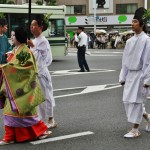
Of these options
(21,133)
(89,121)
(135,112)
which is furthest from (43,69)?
(135,112)

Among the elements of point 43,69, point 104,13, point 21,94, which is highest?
point 104,13

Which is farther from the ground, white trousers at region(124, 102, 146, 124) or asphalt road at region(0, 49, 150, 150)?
white trousers at region(124, 102, 146, 124)

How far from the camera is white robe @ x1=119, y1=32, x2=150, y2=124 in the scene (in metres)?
5.89

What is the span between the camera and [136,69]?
5945 millimetres

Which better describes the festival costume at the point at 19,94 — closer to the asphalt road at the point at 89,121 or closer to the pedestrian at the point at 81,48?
the asphalt road at the point at 89,121

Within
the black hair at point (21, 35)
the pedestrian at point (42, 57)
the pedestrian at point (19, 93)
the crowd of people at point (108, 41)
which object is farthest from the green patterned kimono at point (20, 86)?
the crowd of people at point (108, 41)

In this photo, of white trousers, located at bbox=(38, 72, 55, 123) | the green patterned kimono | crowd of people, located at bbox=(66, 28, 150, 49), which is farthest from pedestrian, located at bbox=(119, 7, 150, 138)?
crowd of people, located at bbox=(66, 28, 150, 49)

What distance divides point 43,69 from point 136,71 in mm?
1444

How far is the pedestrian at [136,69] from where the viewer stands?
5.89 metres

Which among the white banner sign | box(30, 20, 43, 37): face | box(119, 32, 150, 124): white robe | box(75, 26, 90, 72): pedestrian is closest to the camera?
box(119, 32, 150, 124): white robe

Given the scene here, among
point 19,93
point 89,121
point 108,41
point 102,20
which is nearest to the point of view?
point 19,93

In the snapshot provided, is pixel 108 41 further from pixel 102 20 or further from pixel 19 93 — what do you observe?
pixel 19 93

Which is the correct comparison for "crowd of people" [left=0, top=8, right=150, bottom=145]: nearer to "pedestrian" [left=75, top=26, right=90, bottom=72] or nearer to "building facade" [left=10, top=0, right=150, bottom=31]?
"pedestrian" [left=75, top=26, right=90, bottom=72]

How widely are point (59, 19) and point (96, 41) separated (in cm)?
1890
